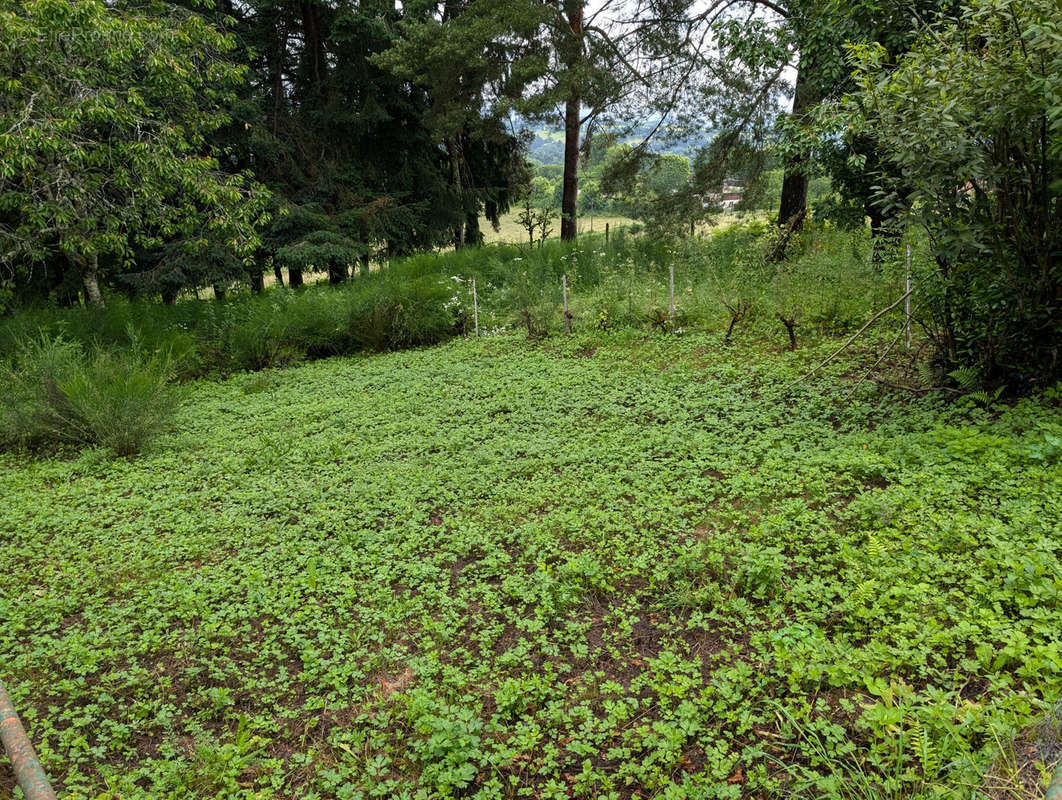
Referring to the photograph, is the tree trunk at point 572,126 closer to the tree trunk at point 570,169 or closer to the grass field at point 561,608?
the tree trunk at point 570,169

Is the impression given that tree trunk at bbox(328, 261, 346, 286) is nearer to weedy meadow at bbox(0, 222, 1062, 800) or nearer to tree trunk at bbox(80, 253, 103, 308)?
tree trunk at bbox(80, 253, 103, 308)

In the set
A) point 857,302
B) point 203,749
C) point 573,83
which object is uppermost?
point 573,83

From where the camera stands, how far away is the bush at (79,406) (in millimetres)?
5715

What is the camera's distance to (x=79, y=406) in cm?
575

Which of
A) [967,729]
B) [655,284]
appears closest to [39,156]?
[655,284]

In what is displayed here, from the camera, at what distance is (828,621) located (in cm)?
280

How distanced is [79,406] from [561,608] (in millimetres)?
5218

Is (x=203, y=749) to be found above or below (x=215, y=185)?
below

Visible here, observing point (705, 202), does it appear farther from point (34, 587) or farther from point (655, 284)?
point (34, 587)

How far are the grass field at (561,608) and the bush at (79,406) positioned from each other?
31 cm

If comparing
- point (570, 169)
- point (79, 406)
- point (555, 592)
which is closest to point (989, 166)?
point (555, 592)

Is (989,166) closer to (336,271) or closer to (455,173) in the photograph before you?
(336,271)

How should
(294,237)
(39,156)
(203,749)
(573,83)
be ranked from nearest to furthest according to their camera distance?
(203,749) → (39,156) → (573,83) → (294,237)

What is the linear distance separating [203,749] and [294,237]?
47.6 ft
